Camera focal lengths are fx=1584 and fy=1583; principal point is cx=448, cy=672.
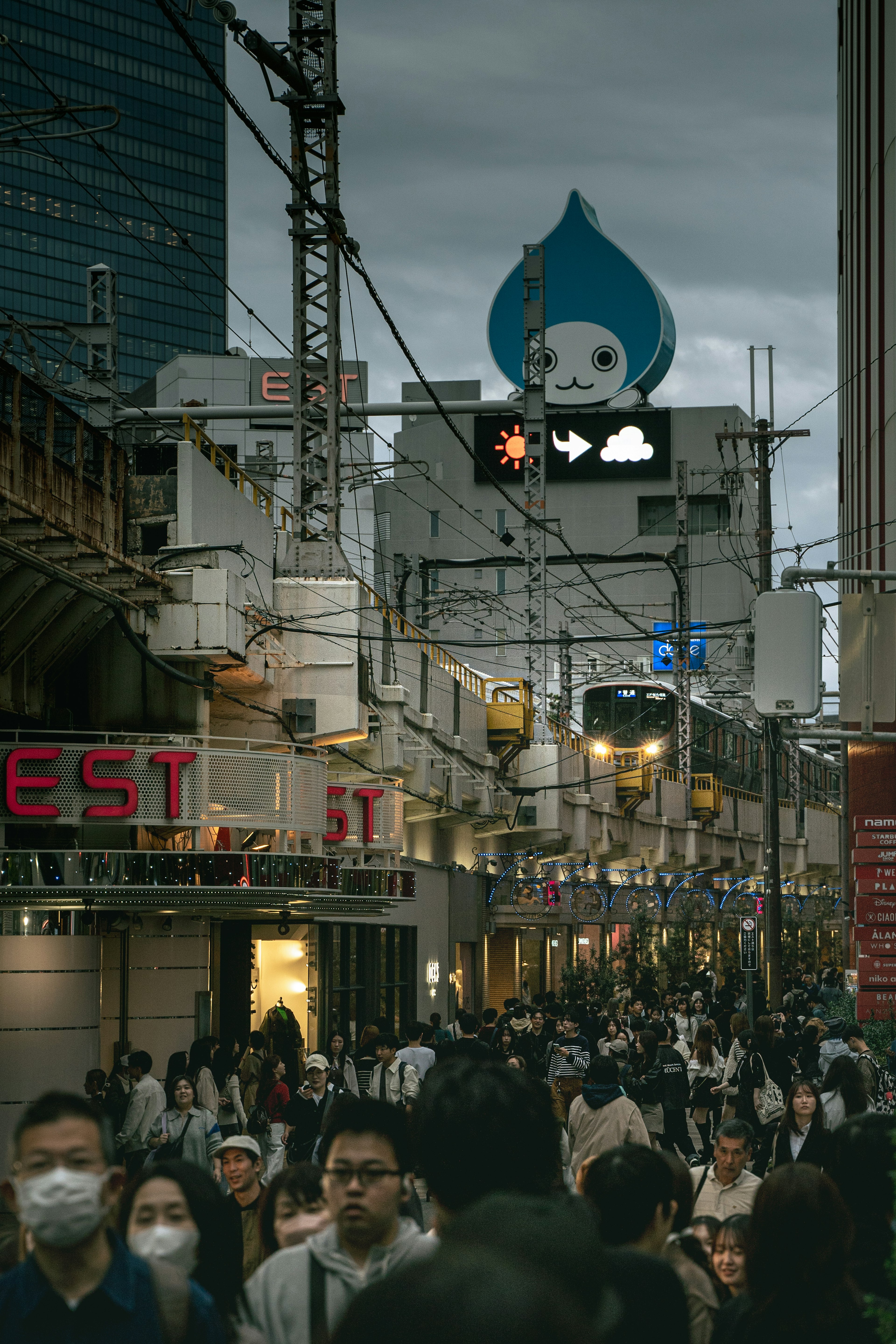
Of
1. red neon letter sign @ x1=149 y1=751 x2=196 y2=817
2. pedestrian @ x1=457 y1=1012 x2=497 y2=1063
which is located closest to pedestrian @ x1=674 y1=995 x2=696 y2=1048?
pedestrian @ x1=457 y1=1012 x2=497 y2=1063

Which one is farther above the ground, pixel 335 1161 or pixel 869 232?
pixel 869 232

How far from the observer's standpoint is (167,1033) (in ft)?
79.6

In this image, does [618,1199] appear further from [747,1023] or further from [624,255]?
[624,255]

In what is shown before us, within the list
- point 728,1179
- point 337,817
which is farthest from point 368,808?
point 728,1179

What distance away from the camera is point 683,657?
144 ft

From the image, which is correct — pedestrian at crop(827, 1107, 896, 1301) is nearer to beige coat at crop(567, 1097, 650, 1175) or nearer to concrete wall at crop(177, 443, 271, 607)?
beige coat at crop(567, 1097, 650, 1175)

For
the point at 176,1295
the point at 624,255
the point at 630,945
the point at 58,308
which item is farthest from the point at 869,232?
the point at 58,308

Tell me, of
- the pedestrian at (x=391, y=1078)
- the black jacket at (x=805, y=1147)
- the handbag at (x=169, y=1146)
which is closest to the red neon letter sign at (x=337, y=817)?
the pedestrian at (x=391, y=1078)

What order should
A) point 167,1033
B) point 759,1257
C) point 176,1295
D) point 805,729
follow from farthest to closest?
point 167,1033, point 805,729, point 759,1257, point 176,1295

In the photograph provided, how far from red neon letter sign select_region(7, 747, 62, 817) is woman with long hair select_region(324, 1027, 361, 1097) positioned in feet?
14.3

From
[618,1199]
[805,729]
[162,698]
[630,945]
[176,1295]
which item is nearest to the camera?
[176,1295]

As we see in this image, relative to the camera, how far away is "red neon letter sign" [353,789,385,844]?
24469mm

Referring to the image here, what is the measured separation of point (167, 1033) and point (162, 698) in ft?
17.8

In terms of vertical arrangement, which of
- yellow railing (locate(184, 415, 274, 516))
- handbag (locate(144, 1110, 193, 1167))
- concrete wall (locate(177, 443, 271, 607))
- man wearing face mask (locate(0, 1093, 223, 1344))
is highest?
yellow railing (locate(184, 415, 274, 516))
